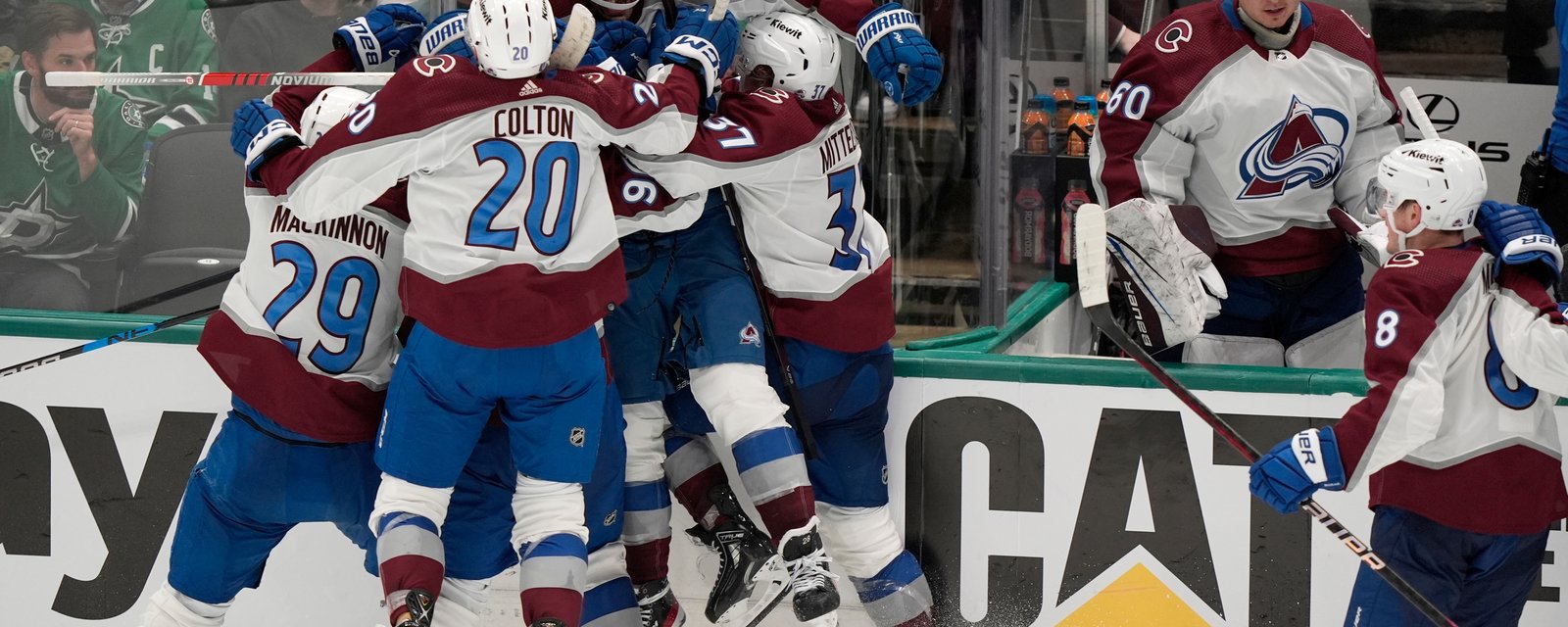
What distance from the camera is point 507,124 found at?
9.00 ft

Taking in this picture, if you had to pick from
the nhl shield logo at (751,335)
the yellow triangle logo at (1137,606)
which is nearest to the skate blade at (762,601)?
the nhl shield logo at (751,335)

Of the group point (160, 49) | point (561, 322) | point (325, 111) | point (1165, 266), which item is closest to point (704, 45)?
point (561, 322)

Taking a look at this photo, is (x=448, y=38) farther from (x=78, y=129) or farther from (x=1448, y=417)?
(x=1448, y=417)

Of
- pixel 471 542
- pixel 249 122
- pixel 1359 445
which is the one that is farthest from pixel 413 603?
pixel 1359 445

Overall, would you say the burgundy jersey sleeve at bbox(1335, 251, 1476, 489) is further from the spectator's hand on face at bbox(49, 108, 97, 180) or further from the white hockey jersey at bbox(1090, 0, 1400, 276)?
the spectator's hand on face at bbox(49, 108, 97, 180)

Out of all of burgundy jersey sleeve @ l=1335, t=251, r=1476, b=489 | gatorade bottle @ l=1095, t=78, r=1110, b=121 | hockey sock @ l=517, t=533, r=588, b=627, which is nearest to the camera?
burgundy jersey sleeve @ l=1335, t=251, r=1476, b=489

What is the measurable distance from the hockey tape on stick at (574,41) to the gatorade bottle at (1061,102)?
1524 millimetres

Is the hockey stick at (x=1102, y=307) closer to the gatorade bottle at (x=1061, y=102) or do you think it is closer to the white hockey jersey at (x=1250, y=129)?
the white hockey jersey at (x=1250, y=129)

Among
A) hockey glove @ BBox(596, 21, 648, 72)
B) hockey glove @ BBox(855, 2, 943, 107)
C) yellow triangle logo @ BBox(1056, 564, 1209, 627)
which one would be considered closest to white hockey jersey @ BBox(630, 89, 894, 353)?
hockey glove @ BBox(855, 2, 943, 107)

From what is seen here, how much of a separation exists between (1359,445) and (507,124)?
1.44m

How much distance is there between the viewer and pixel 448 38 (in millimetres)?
3193

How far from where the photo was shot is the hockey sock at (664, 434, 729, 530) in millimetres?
3250

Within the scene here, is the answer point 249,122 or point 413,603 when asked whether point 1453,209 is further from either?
point 249,122

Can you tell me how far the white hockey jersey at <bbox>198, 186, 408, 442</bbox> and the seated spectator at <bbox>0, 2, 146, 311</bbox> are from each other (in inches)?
43.3
